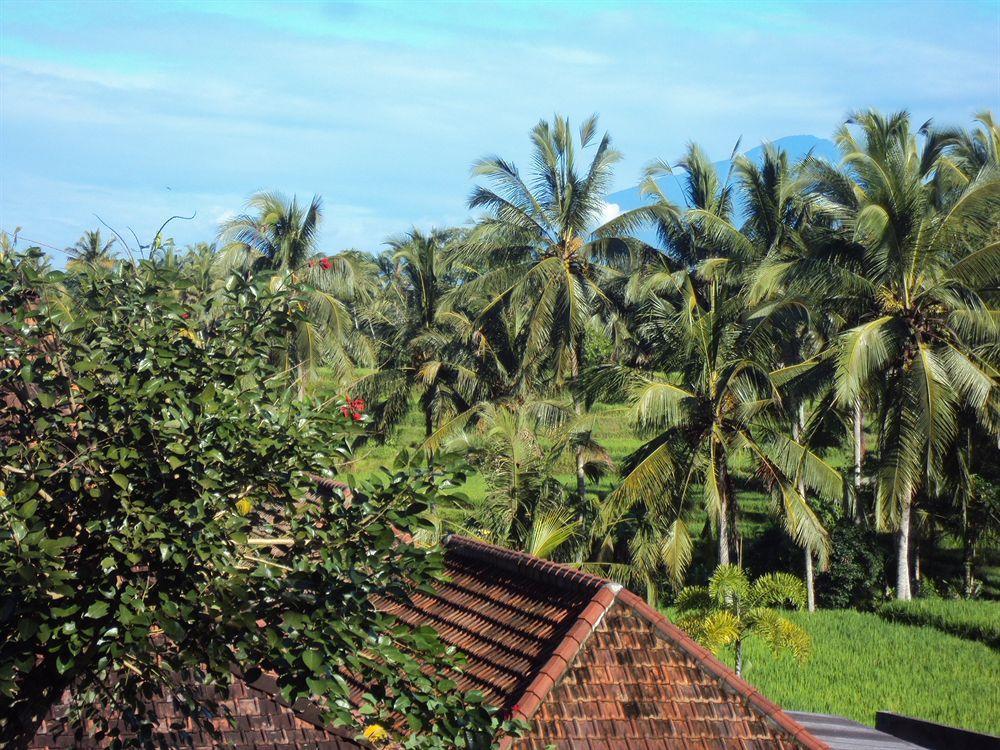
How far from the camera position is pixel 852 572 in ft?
78.1

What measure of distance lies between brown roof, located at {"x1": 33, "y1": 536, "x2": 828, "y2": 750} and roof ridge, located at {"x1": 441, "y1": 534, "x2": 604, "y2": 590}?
18mm

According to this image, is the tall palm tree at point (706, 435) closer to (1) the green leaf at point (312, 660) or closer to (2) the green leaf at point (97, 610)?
(1) the green leaf at point (312, 660)

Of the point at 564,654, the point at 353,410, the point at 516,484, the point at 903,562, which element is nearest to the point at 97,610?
the point at 353,410

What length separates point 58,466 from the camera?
4957 millimetres

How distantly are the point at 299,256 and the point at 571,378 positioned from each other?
770cm

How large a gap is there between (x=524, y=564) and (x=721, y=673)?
195 centimetres

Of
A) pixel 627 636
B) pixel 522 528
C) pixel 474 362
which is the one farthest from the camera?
pixel 474 362

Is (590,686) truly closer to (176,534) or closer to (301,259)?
(176,534)

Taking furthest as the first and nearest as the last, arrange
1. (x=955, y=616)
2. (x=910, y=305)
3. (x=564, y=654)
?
(x=955, y=616)
(x=910, y=305)
(x=564, y=654)

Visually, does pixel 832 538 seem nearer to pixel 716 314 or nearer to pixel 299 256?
pixel 716 314

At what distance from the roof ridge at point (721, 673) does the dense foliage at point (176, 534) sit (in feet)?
10.3

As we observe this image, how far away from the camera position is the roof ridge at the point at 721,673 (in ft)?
25.8

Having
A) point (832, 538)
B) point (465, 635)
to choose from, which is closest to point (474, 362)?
point (832, 538)

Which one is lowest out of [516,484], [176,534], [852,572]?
[852,572]
